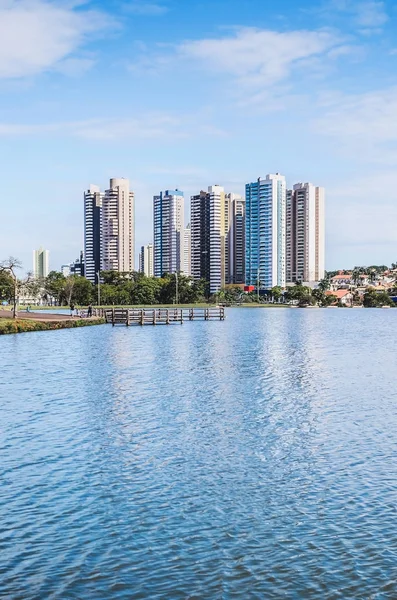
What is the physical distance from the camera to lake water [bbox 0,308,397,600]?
13.0 metres

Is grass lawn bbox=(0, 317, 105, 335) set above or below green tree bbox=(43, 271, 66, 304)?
below

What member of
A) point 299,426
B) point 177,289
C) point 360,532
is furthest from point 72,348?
point 177,289

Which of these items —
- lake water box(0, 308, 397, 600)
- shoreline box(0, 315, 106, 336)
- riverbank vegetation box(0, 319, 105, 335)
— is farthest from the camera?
shoreline box(0, 315, 106, 336)

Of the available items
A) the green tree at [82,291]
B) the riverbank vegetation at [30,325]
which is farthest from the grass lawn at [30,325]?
the green tree at [82,291]

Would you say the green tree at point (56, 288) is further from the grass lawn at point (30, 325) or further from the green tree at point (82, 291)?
the grass lawn at point (30, 325)

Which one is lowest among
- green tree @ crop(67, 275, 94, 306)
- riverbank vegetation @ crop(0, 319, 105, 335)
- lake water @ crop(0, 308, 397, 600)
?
lake water @ crop(0, 308, 397, 600)

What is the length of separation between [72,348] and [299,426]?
3780 centimetres

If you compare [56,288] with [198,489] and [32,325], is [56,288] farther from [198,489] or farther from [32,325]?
[198,489]

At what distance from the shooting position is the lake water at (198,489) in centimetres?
1300

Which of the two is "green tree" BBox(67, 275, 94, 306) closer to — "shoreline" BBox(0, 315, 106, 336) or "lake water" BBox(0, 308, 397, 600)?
"shoreline" BBox(0, 315, 106, 336)

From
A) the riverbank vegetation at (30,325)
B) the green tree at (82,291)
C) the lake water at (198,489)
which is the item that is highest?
the green tree at (82,291)

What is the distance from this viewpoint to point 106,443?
23.4 meters

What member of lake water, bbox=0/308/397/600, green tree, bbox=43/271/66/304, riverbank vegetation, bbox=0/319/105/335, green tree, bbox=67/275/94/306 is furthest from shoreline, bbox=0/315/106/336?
green tree, bbox=43/271/66/304

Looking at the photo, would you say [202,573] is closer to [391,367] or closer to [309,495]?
[309,495]
